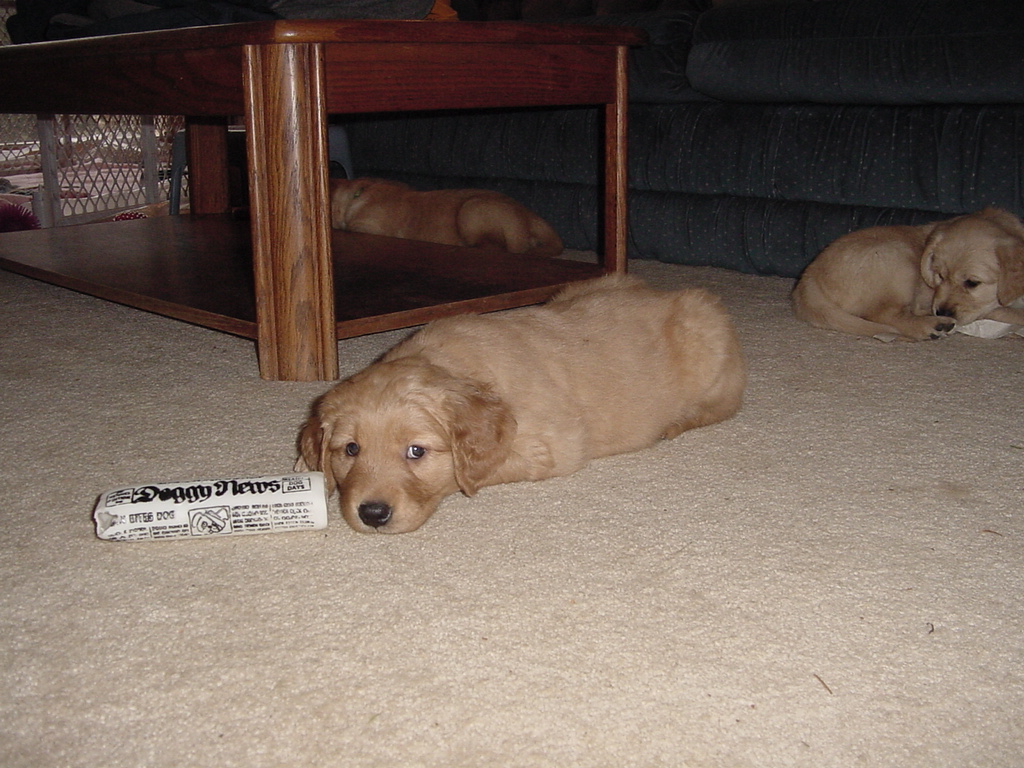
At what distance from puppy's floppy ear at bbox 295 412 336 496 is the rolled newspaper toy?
0.07 meters

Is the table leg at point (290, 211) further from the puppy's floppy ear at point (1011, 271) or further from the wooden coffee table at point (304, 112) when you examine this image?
the puppy's floppy ear at point (1011, 271)

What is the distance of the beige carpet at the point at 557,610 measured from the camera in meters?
1.08

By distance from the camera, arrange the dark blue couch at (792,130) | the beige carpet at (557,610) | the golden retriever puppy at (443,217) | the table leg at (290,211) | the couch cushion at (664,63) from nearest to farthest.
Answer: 1. the beige carpet at (557,610)
2. the table leg at (290,211)
3. the dark blue couch at (792,130)
4. the couch cushion at (664,63)
5. the golden retriever puppy at (443,217)

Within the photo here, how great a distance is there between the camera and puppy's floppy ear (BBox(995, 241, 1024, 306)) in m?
2.81

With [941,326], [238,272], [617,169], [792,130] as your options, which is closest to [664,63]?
[792,130]

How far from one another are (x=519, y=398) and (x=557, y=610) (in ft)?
1.87

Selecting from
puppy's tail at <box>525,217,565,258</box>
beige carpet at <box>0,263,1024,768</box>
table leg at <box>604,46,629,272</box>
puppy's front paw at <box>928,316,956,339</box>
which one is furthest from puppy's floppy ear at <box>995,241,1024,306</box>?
puppy's tail at <box>525,217,565,258</box>

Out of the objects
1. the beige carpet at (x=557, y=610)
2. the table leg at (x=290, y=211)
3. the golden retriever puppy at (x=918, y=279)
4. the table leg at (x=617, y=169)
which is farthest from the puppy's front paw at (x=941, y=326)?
the table leg at (x=290, y=211)

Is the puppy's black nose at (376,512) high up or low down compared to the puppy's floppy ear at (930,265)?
down

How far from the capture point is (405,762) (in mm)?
1039

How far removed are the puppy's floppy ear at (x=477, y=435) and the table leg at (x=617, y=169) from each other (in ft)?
5.20

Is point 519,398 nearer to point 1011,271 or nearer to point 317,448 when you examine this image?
point 317,448

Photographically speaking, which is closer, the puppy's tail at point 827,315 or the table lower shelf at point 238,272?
the table lower shelf at point 238,272

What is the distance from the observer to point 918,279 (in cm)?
302
